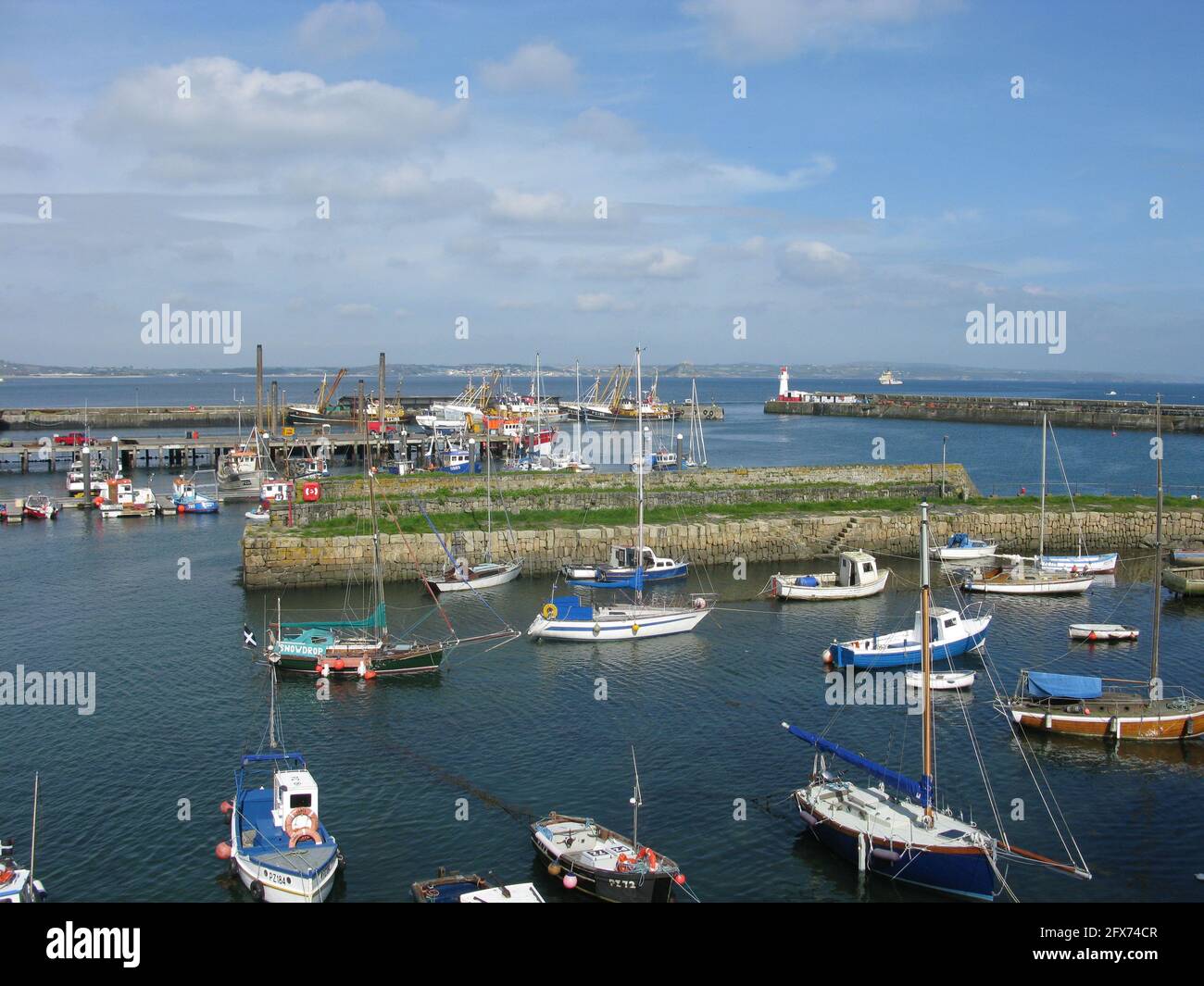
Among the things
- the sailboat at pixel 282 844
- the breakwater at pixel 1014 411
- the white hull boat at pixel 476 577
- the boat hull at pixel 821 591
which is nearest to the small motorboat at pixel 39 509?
the white hull boat at pixel 476 577

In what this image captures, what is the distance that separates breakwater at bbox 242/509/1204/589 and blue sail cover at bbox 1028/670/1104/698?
810 inches

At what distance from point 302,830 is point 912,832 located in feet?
35.2

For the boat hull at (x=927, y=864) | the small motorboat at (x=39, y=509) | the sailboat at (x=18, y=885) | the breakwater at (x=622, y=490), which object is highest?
the breakwater at (x=622, y=490)

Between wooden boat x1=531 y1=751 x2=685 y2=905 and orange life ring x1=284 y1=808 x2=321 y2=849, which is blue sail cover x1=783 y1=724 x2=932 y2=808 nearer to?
wooden boat x1=531 y1=751 x2=685 y2=905

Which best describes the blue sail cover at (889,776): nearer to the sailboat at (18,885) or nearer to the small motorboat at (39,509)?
the sailboat at (18,885)

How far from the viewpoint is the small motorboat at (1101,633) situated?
33312 mm

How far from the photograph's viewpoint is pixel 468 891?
669 inches

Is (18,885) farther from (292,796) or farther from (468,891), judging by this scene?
(468,891)

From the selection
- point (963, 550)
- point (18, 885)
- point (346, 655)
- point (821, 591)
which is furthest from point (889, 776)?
point (963, 550)

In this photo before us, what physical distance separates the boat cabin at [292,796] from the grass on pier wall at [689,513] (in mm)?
25180

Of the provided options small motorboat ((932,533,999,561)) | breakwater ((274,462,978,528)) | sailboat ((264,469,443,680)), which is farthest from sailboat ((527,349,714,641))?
small motorboat ((932,533,999,561))

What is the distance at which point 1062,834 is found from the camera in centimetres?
2028

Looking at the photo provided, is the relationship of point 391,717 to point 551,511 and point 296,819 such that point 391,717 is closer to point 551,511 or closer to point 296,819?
point 296,819

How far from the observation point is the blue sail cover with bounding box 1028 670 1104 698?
25781mm
